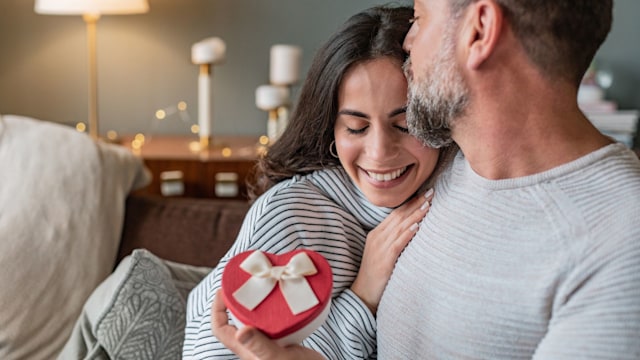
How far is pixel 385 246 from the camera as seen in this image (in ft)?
4.99

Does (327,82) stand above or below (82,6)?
below

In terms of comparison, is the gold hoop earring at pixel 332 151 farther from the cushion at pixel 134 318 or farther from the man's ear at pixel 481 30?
the cushion at pixel 134 318

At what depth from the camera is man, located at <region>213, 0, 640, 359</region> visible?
1.16 metres

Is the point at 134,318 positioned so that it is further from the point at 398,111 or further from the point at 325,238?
the point at 398,111

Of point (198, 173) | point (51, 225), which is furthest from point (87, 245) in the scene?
point (198, 173)

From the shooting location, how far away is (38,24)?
11.1ft

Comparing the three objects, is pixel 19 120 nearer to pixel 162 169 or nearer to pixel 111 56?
pixel 162 169

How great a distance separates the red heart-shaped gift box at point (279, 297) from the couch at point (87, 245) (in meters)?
0.78

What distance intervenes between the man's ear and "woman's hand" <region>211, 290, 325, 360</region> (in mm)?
484

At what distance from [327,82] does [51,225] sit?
0.96 meters

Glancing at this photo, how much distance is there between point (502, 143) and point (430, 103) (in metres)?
0.13

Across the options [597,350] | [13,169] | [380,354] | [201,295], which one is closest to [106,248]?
[13,169]

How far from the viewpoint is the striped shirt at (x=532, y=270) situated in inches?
45.1

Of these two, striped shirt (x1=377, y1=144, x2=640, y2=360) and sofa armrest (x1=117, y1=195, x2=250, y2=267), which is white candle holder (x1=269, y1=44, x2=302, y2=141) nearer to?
sofa armrest (x1=117, y1=195, x2=250, y2=267)
